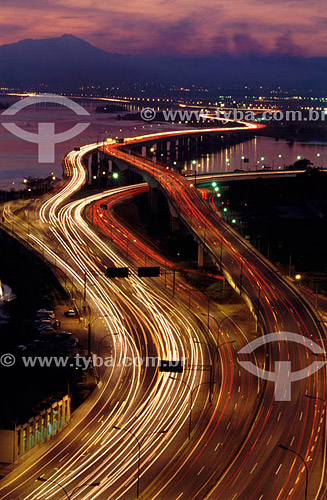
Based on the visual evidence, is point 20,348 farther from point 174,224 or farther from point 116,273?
point 174,224

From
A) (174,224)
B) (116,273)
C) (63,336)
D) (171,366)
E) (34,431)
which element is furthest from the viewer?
(174,224)

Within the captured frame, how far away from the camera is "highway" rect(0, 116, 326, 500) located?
53.3 feet

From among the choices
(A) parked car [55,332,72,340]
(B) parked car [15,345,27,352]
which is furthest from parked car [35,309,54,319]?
(B) parked car [15,345,27,352]

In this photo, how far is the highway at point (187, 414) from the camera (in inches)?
639

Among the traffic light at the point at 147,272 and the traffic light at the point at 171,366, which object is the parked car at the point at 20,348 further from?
the traffic light at the point at 147,272

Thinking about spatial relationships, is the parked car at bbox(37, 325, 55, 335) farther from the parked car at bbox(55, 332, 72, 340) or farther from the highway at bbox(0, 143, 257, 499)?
the highway at bbox(0, 143, 257, 499)

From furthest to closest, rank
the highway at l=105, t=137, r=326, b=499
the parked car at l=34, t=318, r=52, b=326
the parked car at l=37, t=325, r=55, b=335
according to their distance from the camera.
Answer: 1. the parked car at l=34, t=318, r=52, b=326
2. the parked car at l=37, t=325, r=55, b=335
3. the highway at l=105, t=137, r=326, b=499

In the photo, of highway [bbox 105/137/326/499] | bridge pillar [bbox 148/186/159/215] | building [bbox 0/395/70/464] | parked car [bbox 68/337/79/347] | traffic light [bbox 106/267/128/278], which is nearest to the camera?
highway [bbox 105/137/326/499]

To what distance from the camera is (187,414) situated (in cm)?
1980

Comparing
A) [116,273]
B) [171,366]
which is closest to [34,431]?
[171,366]

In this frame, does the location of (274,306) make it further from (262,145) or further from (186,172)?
(262,145)

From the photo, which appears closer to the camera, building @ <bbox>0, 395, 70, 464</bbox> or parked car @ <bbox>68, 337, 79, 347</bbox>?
building @ <bbox>0, 395, 70, 464</bbox>

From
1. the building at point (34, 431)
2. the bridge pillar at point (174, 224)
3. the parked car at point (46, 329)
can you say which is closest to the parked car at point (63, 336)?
the parked car at point (46, 329)

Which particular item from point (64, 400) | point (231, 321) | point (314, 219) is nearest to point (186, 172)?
point (314, 219)
